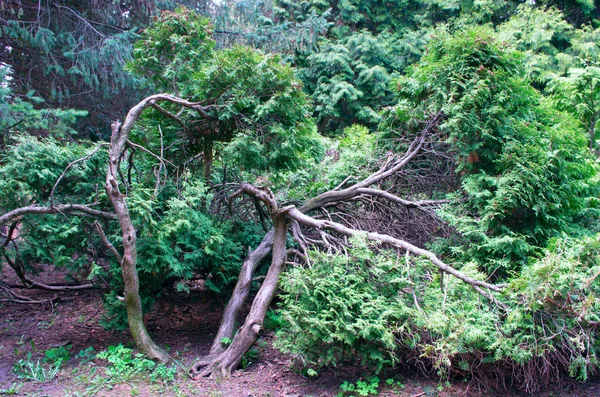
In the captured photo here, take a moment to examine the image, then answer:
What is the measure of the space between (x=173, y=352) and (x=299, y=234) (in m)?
2.01

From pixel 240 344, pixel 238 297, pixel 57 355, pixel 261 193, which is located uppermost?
Answer: pixel 261 193

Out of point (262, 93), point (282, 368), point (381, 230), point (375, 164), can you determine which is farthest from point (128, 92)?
point (282, 368)

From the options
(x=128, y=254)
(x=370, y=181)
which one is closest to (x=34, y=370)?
(x=128, y=254)

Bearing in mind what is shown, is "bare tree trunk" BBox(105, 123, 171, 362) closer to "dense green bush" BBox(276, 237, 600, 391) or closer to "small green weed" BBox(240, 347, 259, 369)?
"small green weed" BBox(240, 347, 259, 369)

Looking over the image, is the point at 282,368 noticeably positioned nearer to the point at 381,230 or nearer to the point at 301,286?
the point at 301,286

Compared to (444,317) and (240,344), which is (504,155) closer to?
(444,317)

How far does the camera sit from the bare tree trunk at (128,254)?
4438 mm

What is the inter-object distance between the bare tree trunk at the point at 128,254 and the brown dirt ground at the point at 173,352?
0.41 m

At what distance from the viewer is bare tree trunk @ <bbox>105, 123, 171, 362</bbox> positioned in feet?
14.6

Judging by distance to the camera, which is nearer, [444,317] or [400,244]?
[444,317]

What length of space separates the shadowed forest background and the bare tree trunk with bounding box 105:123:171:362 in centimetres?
2

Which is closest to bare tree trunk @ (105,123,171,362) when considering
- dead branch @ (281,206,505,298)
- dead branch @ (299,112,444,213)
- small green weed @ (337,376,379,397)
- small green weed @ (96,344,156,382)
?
small green weed @ (96,344,156,382)

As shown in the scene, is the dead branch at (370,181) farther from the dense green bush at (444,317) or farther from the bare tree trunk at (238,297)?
the dense green bush at (444,317)

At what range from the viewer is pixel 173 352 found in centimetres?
512
